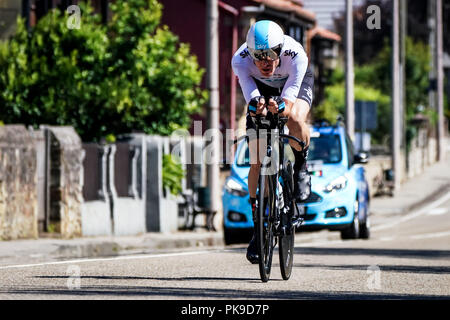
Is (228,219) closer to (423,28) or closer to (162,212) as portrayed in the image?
(162,212)

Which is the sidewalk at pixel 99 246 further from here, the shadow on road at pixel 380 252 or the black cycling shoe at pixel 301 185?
the black cycling shoe at pixel 301 185

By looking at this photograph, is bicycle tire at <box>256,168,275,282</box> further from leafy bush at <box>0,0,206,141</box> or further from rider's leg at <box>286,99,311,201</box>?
leafy bush at <box>0,0,206,141</box>

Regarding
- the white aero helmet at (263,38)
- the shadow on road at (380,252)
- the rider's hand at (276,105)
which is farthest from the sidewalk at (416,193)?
the white aero helmet at (263,38)

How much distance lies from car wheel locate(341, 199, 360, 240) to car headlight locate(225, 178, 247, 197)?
190 cm

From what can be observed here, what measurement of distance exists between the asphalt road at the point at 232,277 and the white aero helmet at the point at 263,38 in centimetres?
195

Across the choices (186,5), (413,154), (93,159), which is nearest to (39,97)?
(93,159)

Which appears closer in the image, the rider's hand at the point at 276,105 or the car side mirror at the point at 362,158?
the rider's hand at the point at 276,105

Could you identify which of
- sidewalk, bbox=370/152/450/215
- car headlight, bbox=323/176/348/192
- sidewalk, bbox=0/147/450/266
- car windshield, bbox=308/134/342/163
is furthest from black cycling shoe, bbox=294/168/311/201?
sidewalk, bbox=370/152/450/215

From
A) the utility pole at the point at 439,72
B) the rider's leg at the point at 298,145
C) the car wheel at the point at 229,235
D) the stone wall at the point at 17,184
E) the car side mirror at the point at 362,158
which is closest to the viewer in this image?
the rider's leg at the point at 298,145

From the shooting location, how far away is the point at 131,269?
11953 millimetres

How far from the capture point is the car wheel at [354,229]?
62.7 feet

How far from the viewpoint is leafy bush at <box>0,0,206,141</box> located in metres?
22.0

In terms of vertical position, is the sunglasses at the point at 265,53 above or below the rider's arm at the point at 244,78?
above

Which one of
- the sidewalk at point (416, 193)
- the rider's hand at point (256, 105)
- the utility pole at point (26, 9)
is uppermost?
the utility pole at point (26, 9)
